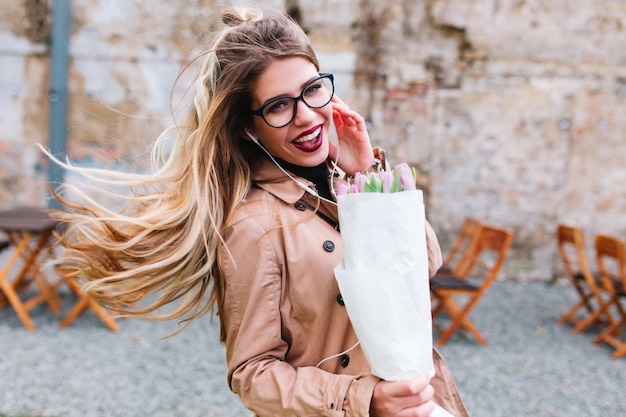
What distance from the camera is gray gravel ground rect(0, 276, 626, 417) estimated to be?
11.3 ft

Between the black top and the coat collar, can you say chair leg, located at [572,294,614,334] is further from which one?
the coat collar

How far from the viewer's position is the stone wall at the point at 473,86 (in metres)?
6.62

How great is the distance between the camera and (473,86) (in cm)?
669

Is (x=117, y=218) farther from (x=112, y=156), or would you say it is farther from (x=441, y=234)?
(x=441, y=234)

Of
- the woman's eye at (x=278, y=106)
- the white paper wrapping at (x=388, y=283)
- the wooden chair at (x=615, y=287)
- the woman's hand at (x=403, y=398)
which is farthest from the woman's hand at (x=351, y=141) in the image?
the wooden chair at (x=615, y=287)

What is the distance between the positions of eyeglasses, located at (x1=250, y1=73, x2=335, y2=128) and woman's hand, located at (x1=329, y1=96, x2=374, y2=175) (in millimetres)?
184

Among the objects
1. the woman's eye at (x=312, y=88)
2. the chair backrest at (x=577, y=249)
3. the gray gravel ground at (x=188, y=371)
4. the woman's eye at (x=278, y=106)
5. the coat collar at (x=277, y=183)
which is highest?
the woman's eye at (x=312, y=88)

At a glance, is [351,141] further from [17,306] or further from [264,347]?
[17,306]

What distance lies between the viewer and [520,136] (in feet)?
22.0

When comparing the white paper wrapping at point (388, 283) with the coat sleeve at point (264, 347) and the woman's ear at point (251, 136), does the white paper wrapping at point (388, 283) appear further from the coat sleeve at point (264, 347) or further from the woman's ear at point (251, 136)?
the woman's ear at point (251, 136)

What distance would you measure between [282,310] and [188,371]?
293cm

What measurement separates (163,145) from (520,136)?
588 cm

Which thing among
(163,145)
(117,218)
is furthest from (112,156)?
(117,218)

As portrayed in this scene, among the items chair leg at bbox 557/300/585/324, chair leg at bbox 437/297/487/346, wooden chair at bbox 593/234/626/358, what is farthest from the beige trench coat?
chair leg at bbox 557/300/585/324
